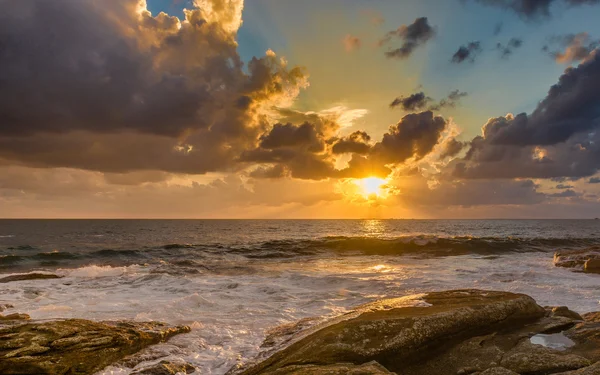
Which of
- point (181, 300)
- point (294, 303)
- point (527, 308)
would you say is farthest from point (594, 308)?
point (181, 300)

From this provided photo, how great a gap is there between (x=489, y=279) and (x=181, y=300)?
16.7 m

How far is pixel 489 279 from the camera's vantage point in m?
21.1

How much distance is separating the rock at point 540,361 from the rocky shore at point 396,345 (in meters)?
0.01

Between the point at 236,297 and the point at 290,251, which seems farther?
the point at 290,251

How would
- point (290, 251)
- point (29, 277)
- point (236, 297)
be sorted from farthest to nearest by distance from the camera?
point (290, 251)
point (29, 277)
point (236, 297)

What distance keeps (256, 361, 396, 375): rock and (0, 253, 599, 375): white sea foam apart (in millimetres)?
2480

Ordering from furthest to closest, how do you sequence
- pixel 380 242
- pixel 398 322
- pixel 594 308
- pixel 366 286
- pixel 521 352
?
pixel 380 242
pixel 366 286
pixel 594 308
pixel 398 322
pixel 521 352

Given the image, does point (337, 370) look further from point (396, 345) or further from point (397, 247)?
point (397, 247)

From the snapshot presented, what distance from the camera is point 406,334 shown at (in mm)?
7254

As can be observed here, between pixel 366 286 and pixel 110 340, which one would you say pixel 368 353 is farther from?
pixel 366 286

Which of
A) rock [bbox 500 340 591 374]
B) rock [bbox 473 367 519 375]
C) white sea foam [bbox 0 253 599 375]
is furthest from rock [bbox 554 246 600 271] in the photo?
rock [bbox 473 367 519 375]

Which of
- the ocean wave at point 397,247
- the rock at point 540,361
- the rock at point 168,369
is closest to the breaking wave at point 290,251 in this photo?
the ocean wave at point 397,247

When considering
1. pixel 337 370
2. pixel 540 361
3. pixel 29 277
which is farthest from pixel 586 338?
pixel 29 277

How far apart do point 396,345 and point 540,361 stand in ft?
7.72
